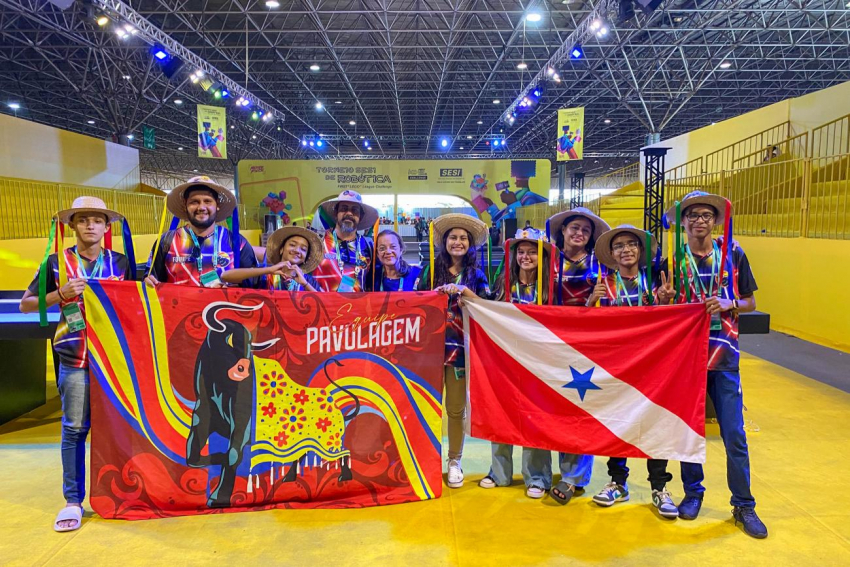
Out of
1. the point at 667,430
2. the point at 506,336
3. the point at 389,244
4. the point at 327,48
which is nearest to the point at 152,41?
the point at 327,48

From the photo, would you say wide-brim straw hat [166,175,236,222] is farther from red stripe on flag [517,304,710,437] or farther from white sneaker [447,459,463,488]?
white sneaker [447,459,463,488]

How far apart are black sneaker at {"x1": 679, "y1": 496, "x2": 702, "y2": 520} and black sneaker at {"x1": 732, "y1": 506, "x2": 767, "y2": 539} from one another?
0.57 ft

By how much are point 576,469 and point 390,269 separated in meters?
1.60

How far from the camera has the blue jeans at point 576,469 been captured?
299 cm

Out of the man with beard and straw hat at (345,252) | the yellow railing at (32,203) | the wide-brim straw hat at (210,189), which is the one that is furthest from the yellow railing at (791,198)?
the yellow railing at (32,203)

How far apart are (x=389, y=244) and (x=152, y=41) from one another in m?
11.5

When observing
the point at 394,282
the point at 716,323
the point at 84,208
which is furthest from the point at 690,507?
the point at 84,208

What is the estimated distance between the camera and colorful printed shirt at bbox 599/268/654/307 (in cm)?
289

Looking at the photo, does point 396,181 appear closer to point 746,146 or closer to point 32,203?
point 746,146

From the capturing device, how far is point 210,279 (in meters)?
2.98

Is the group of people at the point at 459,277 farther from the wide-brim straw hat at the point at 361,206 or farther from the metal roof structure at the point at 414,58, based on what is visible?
the metal roof structure at the point at 414,58

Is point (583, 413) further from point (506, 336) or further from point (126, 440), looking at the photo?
point (126, 440)

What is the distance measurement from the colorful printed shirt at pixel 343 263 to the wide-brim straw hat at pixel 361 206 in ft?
0.62

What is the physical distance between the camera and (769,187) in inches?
364
